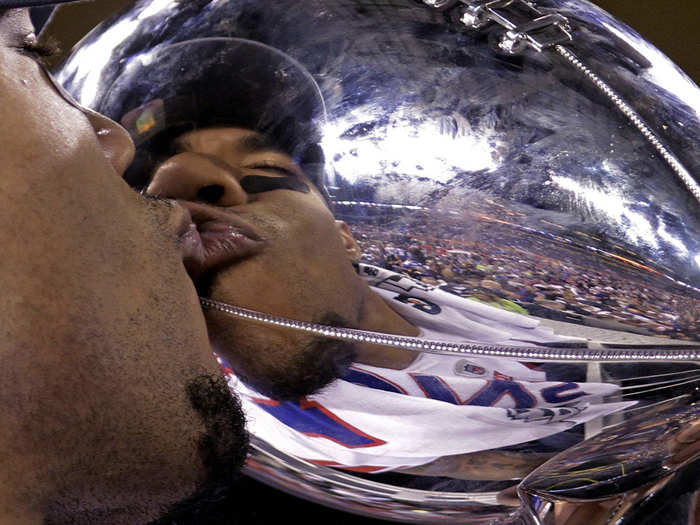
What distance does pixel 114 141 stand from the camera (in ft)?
1.61

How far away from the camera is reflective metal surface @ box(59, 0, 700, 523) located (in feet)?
1.63

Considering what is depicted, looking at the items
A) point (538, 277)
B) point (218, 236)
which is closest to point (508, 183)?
point (538, 277)

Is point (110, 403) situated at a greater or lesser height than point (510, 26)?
lesser

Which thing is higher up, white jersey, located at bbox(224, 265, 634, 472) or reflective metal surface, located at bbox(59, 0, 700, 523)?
reflective metal surface, located at bbox(59, 0, 700, 523)

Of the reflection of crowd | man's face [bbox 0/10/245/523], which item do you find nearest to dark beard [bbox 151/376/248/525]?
man's face [bbox 0/10/245/523]

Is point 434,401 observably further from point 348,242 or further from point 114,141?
point 114,141

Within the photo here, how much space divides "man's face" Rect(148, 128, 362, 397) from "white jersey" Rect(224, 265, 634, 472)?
2 cm

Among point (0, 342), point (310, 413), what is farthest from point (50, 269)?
point (310, 413)

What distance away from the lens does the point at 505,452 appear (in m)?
0.54

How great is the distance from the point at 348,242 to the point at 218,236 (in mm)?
69

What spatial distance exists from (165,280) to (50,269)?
0.19 ft

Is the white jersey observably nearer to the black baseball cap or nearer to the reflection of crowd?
the reflection of crowd

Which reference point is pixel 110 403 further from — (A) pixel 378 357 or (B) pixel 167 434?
(A) pixel 378 357

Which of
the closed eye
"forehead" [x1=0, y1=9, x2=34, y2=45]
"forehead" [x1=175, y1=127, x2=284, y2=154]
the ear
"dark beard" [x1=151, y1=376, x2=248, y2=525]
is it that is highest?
"forehead" [x1=0, y1=9, x2=34, y2=45]
